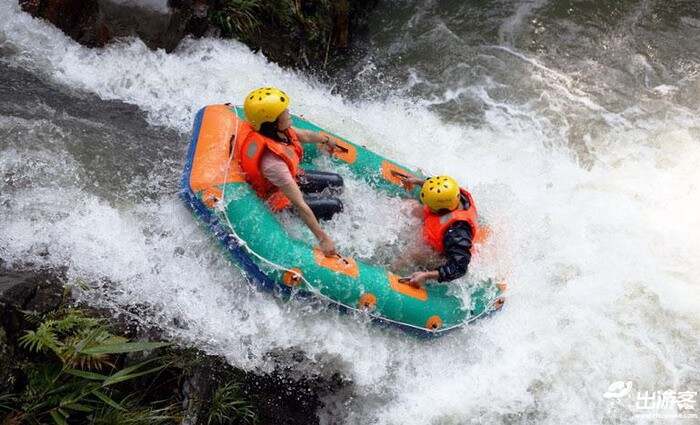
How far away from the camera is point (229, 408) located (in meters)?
4.40

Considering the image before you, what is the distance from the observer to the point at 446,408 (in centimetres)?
491

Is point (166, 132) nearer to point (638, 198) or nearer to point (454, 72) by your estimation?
point (454, 72)

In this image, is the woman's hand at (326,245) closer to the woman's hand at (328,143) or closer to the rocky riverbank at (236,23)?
the woman's hand at (328,143)

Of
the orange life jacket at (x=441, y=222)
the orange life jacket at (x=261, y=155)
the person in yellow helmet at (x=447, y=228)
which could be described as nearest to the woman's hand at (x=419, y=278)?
the person in yellow helmet at (x=447, y=228)

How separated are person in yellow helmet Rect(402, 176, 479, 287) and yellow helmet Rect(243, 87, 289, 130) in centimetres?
→ 141

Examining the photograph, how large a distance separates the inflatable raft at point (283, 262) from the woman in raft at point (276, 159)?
115 millimetres

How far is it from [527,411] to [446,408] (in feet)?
2.24

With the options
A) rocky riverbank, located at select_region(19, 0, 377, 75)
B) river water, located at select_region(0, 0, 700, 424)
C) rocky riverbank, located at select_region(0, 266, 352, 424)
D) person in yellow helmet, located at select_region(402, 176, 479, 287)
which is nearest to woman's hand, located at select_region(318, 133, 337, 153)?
river water, located at select_region(0, 0, 700, 424)

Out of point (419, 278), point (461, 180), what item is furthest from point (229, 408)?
point (461, 180)

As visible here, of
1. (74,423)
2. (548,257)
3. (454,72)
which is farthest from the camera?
(454,72)

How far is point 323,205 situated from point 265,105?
106 cm

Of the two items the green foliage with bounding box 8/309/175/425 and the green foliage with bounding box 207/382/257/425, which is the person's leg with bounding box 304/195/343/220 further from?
the green foliage with bounding box 8/309/175/425

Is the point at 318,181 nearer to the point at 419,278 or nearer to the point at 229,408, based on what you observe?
the point at 419,278

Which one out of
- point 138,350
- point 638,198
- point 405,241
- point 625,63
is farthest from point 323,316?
point 625,63
